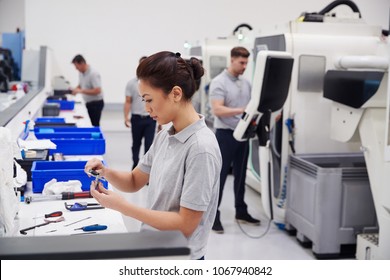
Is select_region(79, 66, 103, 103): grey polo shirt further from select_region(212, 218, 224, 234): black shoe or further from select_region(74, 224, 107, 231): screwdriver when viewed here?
select_region(74, 224, 107, 231): screwdriver

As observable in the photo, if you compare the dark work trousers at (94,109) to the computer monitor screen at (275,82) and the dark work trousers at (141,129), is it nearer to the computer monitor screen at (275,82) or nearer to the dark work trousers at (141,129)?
the dark work trousers at (141,129)

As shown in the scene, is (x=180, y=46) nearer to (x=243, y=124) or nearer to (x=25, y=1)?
(x=25, y=1)

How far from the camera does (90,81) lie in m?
6.60

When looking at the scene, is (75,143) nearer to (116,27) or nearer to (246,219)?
(246,219)

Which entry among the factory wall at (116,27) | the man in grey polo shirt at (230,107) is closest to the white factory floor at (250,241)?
the man in grey polo shirt at (230,107)

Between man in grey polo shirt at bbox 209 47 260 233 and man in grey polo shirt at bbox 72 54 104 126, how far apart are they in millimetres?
3120

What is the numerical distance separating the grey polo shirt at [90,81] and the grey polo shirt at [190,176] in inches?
205

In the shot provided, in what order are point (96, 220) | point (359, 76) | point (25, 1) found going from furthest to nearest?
point (25, 1), point (359, 76), point (96, 220)

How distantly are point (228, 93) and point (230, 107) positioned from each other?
125 mm

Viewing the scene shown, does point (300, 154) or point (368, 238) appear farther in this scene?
point (300, 154)

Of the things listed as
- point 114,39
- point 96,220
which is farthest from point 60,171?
point 114,39

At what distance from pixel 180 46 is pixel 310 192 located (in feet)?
19.1

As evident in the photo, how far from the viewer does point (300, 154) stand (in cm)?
367

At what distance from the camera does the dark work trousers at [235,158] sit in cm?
384
